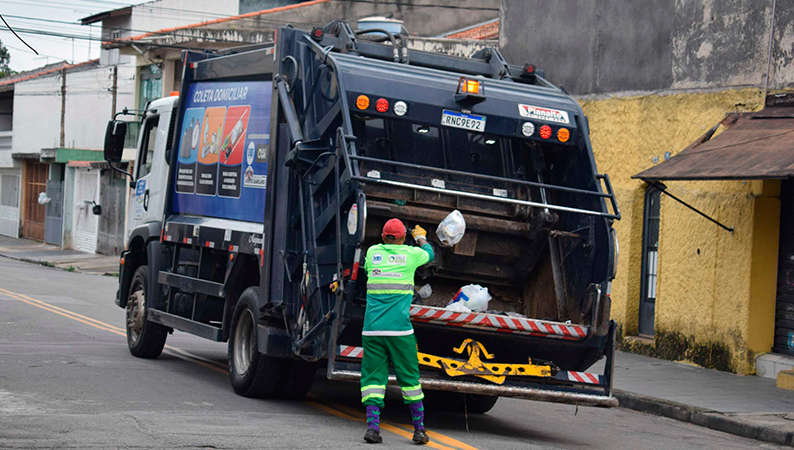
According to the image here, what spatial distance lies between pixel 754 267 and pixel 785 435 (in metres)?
3.90

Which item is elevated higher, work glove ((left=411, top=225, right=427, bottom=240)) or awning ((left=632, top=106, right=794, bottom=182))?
awning ((left=632, top=106, right=794, bottom=182))

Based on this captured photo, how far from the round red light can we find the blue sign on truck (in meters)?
1.37

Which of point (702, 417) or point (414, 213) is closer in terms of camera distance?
point (414, 213)

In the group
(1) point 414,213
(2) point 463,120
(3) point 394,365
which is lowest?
(3) point 394,365

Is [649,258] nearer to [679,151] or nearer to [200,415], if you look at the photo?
[679,151]

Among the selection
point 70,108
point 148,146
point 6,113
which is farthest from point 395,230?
point 6,113

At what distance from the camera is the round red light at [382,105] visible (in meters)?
7.77

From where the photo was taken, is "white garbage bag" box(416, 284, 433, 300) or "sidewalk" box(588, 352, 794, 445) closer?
"white garbage bag" box(416, 284, 433, 300)

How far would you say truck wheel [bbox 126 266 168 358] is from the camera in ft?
36.2

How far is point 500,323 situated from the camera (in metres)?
7.63

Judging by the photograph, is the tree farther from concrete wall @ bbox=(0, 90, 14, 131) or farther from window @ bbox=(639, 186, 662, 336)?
window @ bbox=(639, 186, 662, 336)

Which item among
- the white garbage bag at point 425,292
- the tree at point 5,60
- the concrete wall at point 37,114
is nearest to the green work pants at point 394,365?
the white garbage bag at point 425,292

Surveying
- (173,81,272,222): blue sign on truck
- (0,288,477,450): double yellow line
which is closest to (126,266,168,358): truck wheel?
(0,288,477,450): double yellow line

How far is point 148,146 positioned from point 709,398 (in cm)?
692
